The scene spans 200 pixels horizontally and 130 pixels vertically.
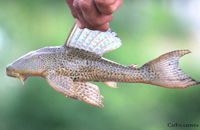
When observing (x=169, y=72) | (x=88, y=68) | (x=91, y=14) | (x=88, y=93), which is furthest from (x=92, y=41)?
Result: (x=91, y=14)

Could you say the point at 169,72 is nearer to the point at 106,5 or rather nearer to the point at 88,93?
the point at 88,93

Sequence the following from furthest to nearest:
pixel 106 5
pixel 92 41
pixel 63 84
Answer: pixel 92 41, pixel 63 84, pixel 106 5

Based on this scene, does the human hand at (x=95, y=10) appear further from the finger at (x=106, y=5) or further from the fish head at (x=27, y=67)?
the fish head at (x=27, y=67)

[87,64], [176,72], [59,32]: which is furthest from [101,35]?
[59,32]

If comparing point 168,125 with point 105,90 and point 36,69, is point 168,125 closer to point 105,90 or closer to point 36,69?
point 105,90

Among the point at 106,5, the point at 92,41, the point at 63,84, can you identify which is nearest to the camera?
the point at 106,5

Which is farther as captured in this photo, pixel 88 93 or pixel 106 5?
pixel 88 93

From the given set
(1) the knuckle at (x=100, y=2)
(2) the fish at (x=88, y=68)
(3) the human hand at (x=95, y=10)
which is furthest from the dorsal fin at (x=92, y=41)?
(1) the knuckle at (x=100, y=2)
